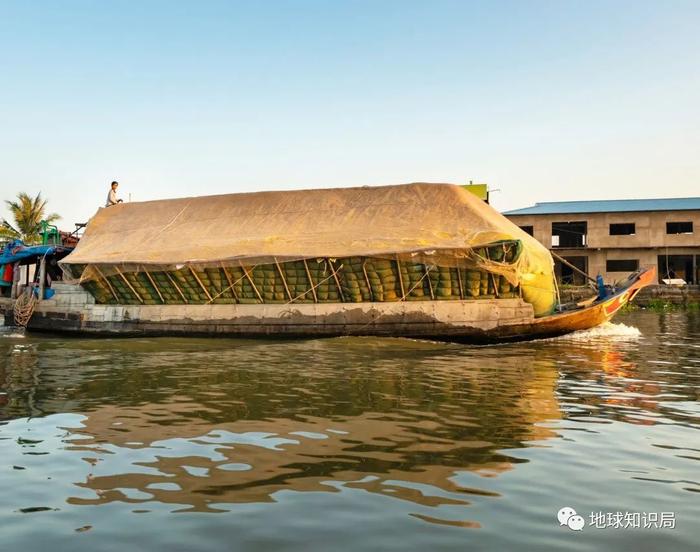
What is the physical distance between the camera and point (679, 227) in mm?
37125

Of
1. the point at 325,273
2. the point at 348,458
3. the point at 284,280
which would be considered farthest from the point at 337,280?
the point at 348,458

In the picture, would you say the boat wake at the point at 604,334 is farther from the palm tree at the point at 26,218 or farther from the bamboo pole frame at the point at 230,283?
the palm tree at the point at 26,218

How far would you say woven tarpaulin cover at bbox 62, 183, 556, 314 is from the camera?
13531mm

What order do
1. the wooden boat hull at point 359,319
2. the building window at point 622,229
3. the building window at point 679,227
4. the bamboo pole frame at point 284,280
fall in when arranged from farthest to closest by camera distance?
the building window at point 622,229 < the building window at point 679,227 < the bamboo pole frame at point 284,280 < the wooden boat hull at point 359,319

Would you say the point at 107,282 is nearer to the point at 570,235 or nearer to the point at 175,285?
the point at 175,285

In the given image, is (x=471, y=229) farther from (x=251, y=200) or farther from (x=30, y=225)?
(x=30, y=225)

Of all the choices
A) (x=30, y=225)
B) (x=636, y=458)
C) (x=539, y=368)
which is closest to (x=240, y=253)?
(x=539, y=368)

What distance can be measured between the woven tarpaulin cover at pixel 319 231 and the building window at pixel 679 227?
2746 cm

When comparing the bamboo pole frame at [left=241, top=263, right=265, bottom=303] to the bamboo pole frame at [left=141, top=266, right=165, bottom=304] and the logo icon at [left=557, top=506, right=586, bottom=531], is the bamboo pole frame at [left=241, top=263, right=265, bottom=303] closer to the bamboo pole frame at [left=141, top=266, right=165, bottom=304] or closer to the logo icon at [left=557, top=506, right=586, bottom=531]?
the bamboo pole frame at [left=141, top=266, right=165, bottom=304]

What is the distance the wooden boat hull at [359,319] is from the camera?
1349 centimetres

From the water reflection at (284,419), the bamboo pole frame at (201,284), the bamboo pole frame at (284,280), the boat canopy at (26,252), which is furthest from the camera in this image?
the boat canopy at (26,252)

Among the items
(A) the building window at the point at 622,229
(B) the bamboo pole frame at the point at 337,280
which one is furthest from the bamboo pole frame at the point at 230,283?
(A) the building window at the point at 622,229

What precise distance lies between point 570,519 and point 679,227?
1568 inches

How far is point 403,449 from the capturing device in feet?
15.5
